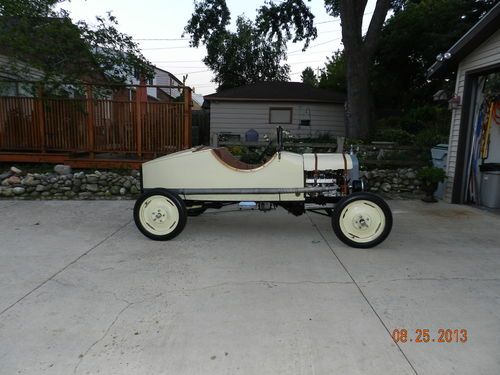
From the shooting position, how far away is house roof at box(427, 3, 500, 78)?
6.78 metres

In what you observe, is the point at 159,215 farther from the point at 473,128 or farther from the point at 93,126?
the point at 473,128

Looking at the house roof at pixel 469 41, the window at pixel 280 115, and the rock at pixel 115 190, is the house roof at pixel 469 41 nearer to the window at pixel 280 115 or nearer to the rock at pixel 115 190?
the rock at pixel 115 190

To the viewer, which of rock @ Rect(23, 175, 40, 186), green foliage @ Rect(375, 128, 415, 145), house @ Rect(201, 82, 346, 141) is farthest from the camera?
house @ Rect(201, 82, 346, 141)

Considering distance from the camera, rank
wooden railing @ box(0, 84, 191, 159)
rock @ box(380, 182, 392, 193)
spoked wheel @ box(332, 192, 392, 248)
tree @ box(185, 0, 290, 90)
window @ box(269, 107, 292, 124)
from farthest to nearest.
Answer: tree @ box(185, 0, 290, 90) < window @ box(269, 107, 292, 124) < wooden railing @ box(0, 84, 191, 159) < rock @ box(380, 182, 392, 193) < spoked wheel @ box(332, 192, 392, 248)

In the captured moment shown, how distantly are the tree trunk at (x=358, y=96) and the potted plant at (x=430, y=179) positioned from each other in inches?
218

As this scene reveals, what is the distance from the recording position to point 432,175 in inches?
317

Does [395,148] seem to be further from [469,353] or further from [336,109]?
[336,109]

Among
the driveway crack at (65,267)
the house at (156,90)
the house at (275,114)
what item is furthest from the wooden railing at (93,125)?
the house at (275,114)

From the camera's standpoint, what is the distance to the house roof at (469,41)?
22.2ft

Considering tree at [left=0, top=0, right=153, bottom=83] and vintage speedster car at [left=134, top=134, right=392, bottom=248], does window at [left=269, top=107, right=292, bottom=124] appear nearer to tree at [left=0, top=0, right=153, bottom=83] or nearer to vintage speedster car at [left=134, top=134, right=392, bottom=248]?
tree at [left=0, top=0, right=153, bottom=83]

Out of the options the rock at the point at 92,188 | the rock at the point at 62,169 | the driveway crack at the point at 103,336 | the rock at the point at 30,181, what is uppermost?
the rock at the point at 62,169

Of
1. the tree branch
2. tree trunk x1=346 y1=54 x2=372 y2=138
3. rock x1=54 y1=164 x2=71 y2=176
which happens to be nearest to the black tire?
rock x1=54 y1=164 x2=71 y2=176

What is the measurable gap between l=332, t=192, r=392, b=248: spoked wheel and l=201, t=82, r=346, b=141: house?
12.8 metres

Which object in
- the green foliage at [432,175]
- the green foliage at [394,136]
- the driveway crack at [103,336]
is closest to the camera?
the driveway crack at [103,336]
